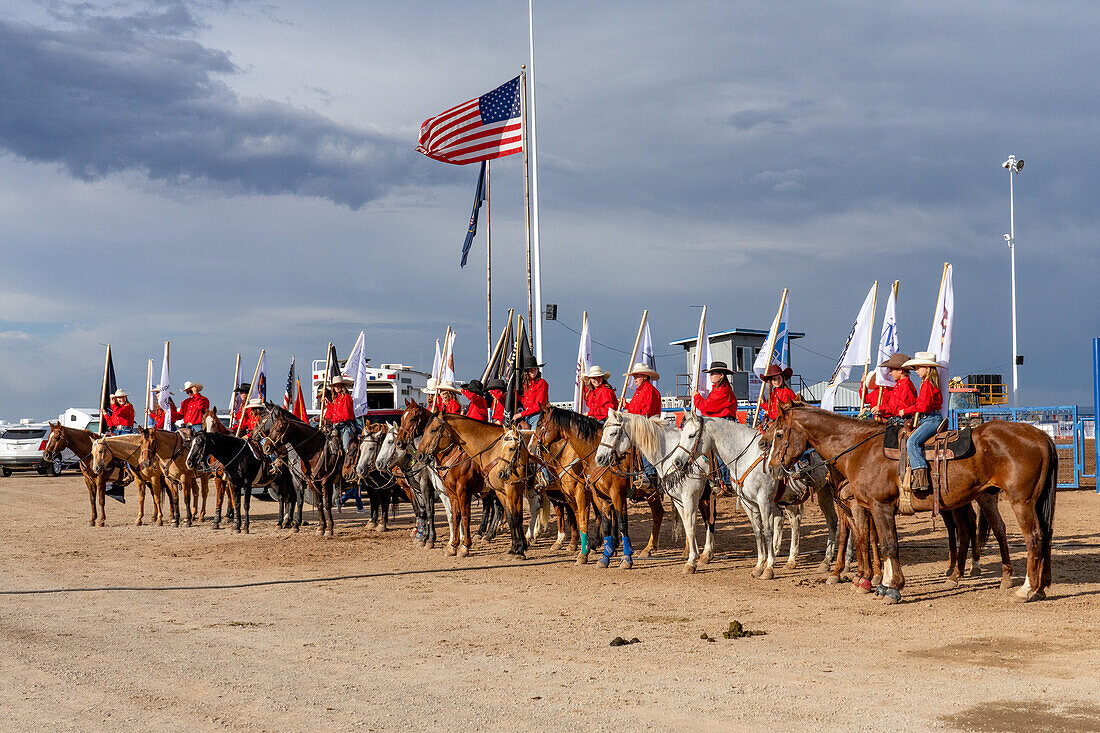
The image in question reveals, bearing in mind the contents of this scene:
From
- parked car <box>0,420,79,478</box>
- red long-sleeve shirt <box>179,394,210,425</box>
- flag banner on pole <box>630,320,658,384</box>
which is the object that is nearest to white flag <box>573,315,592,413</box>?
flag banner on pole <box>630,320,658,384</box>

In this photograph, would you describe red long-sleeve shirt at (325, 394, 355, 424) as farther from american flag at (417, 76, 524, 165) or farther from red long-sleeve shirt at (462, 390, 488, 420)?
american flag at (417, 76, 524, 165)

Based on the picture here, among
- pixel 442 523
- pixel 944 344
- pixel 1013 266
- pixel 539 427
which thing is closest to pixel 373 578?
pixel 539 427

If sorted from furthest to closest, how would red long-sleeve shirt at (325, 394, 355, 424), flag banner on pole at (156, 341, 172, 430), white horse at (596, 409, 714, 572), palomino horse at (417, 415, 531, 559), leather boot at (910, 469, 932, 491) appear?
flag banner on pole at (156, 341, 172, 430) → red long-sleeve shirt at (325, 394, 355, 424) → palomino horse at (417, 415, 531, 559) → white horse at (596, 409, 714, 572) → leather boot at (910, 469, 932, 491)

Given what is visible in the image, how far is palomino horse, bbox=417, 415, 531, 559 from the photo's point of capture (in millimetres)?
14328

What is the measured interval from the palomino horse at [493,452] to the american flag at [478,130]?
1053cm

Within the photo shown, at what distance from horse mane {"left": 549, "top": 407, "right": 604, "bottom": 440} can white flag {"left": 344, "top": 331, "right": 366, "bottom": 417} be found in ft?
31.0

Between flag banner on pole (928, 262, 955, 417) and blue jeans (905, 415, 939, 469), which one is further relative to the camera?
flag banner on pole (928, 262, 955, 417)

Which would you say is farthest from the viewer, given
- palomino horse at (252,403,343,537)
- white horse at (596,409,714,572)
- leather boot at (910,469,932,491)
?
palomino horse at (252,403,343,537)

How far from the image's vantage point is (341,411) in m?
19.2

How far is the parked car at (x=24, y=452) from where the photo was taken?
128 ft

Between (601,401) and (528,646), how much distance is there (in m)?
6.81

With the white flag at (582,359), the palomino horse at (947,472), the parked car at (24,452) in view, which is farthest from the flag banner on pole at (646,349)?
the parked car at (24,452)

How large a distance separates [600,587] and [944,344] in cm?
727

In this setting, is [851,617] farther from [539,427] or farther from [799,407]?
[539,427]
